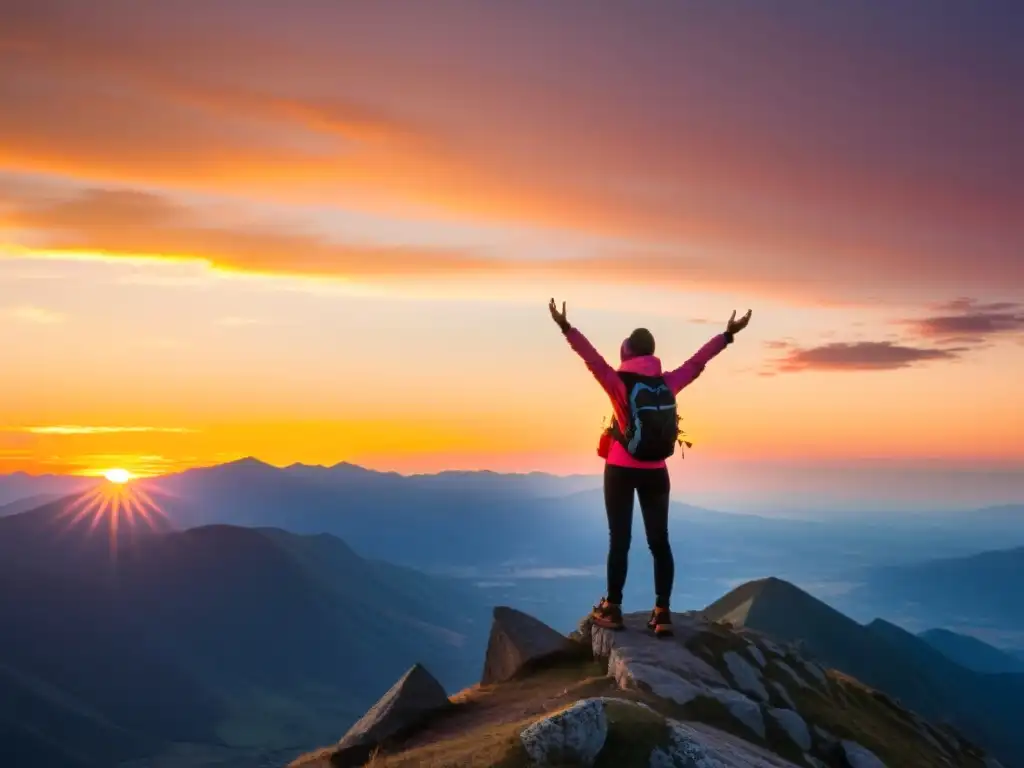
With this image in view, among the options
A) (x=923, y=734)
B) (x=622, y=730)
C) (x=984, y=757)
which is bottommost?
(x=984, y=757)

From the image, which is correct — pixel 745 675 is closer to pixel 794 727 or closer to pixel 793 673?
pixel 794 727

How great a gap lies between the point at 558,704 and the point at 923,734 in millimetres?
21725

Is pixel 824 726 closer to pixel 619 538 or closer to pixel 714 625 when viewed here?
pixel 714 625

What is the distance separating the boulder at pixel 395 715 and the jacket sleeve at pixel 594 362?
7528 mm

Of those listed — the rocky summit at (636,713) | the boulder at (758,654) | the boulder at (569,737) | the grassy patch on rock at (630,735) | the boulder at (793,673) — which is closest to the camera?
the boulder at (569,737)

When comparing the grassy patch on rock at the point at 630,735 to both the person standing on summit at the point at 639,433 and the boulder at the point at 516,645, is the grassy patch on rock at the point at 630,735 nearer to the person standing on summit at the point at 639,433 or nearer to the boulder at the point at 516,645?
the person standing on summit at the point at 639,433

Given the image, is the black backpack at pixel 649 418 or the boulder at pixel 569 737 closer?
the boulder at pixel 569 737

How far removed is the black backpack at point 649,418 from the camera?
1789 centimetres

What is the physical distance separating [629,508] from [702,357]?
3769mm

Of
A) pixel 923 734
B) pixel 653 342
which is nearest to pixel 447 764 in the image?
pixel 653 342

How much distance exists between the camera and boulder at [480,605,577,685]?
22094 mm

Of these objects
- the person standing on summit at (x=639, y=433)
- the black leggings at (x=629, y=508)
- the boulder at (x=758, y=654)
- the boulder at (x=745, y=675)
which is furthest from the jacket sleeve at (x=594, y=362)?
the boulder at (x=758, y=654)

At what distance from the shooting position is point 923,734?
106 ft

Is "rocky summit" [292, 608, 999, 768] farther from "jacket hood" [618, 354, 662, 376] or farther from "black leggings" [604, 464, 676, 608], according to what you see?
"jacket hood" [618, 354, 662, 376]
